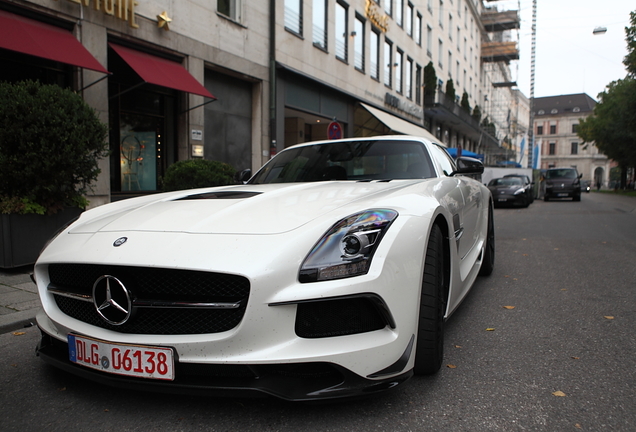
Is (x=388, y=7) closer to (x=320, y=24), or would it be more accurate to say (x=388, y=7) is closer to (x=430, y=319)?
(x=320, y=24)

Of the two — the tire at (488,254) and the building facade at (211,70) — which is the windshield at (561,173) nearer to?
the building facade at (211,70)

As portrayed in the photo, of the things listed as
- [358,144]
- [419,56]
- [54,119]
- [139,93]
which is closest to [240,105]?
[139,93]

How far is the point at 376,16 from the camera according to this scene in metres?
20.6

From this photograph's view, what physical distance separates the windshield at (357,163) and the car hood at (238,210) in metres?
0.45

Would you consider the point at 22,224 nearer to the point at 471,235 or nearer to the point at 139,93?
the point at 471,235

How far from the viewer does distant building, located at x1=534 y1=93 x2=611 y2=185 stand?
97562 mm

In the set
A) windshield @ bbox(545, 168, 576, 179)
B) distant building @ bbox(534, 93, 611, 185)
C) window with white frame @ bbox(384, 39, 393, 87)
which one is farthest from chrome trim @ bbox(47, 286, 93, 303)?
distant building @ bbox(534, 93, 611, 185)

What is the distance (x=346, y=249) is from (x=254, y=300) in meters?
0.42

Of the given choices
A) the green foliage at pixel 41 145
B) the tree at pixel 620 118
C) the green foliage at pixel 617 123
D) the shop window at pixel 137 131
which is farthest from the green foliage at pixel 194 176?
the green foliage at pixel 617 123

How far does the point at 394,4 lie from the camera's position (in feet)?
76.4

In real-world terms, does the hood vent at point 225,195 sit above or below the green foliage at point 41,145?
below

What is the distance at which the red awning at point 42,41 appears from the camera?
7070 mm

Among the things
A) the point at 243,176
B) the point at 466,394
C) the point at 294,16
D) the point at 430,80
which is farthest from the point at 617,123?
the point at 466,394

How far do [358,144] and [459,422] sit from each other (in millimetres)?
2394
